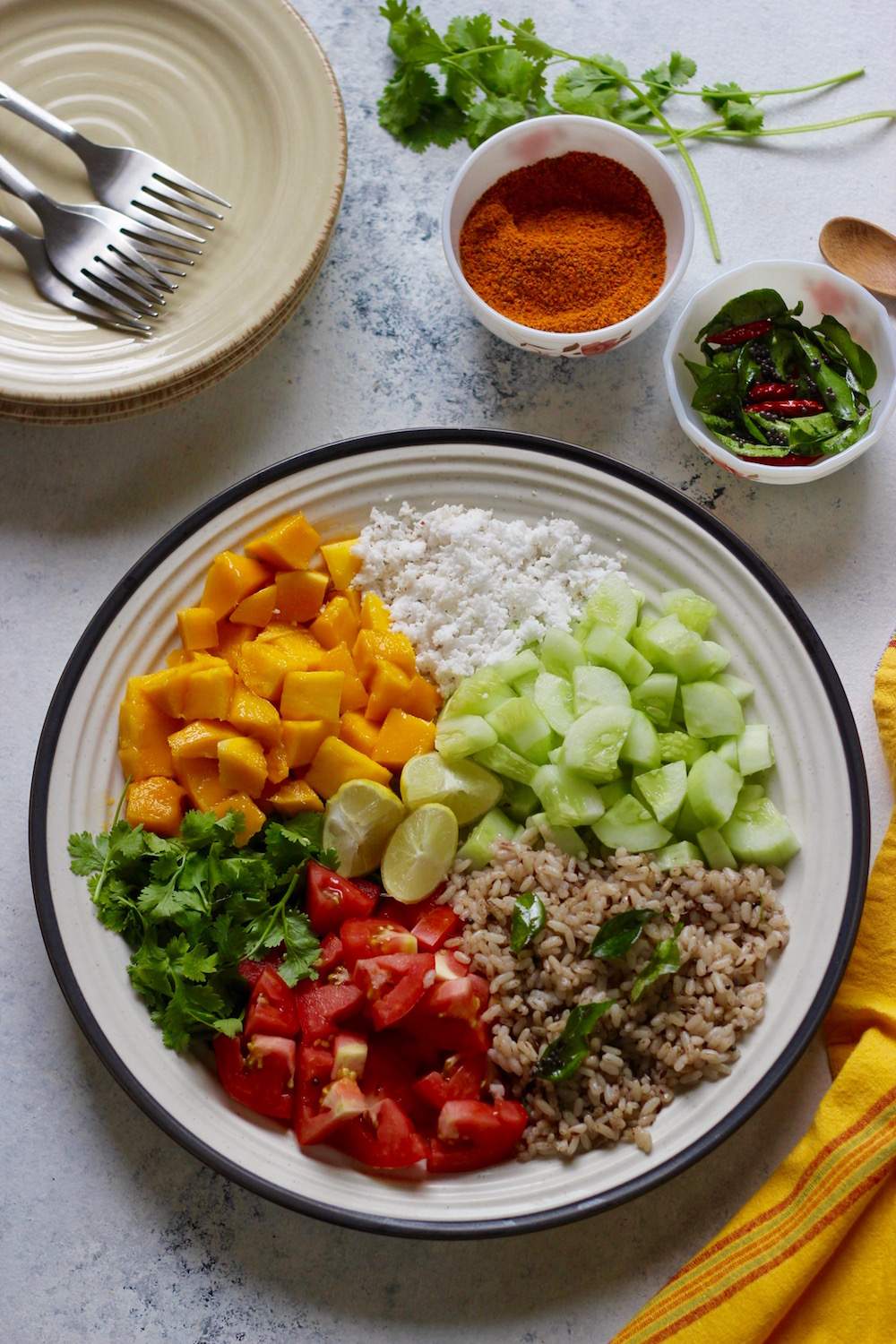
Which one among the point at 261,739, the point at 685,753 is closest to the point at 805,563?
the point at 685,753

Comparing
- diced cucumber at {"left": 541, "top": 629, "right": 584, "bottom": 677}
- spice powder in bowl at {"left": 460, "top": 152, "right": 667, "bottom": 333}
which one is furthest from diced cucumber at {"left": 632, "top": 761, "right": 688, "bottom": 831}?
spice powder in bowl at {"left": 460, "top": 152, "right": 667, "bottom": 333}

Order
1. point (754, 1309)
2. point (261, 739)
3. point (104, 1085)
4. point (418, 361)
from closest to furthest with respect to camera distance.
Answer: point (754, 1309), point (261, 739), point (104, 1085), point (418, 361)

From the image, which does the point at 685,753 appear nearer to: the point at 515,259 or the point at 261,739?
the point at 261,739

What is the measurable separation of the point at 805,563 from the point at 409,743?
1.01 metres

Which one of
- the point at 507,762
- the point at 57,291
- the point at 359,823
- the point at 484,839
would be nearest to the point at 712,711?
the point at 507,762

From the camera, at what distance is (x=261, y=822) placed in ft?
7.52

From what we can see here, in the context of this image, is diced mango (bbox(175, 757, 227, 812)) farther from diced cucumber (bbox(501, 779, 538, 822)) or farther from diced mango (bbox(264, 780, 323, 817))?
diced cucumber (bbox(501, 779, 538, 822))

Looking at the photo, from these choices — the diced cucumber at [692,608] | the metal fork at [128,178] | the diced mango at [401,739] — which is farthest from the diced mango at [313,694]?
the metal fork at [128,178]

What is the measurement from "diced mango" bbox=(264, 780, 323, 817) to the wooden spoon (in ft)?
5.57

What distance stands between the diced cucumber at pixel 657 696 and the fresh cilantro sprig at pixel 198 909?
0.71 m

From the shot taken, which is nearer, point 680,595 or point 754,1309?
point 754,1309

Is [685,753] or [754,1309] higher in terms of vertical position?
[685,753]

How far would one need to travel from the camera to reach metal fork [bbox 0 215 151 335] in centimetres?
248

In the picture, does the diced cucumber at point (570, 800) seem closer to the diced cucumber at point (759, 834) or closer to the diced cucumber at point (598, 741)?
the diced cucumber at point (598, 741)
